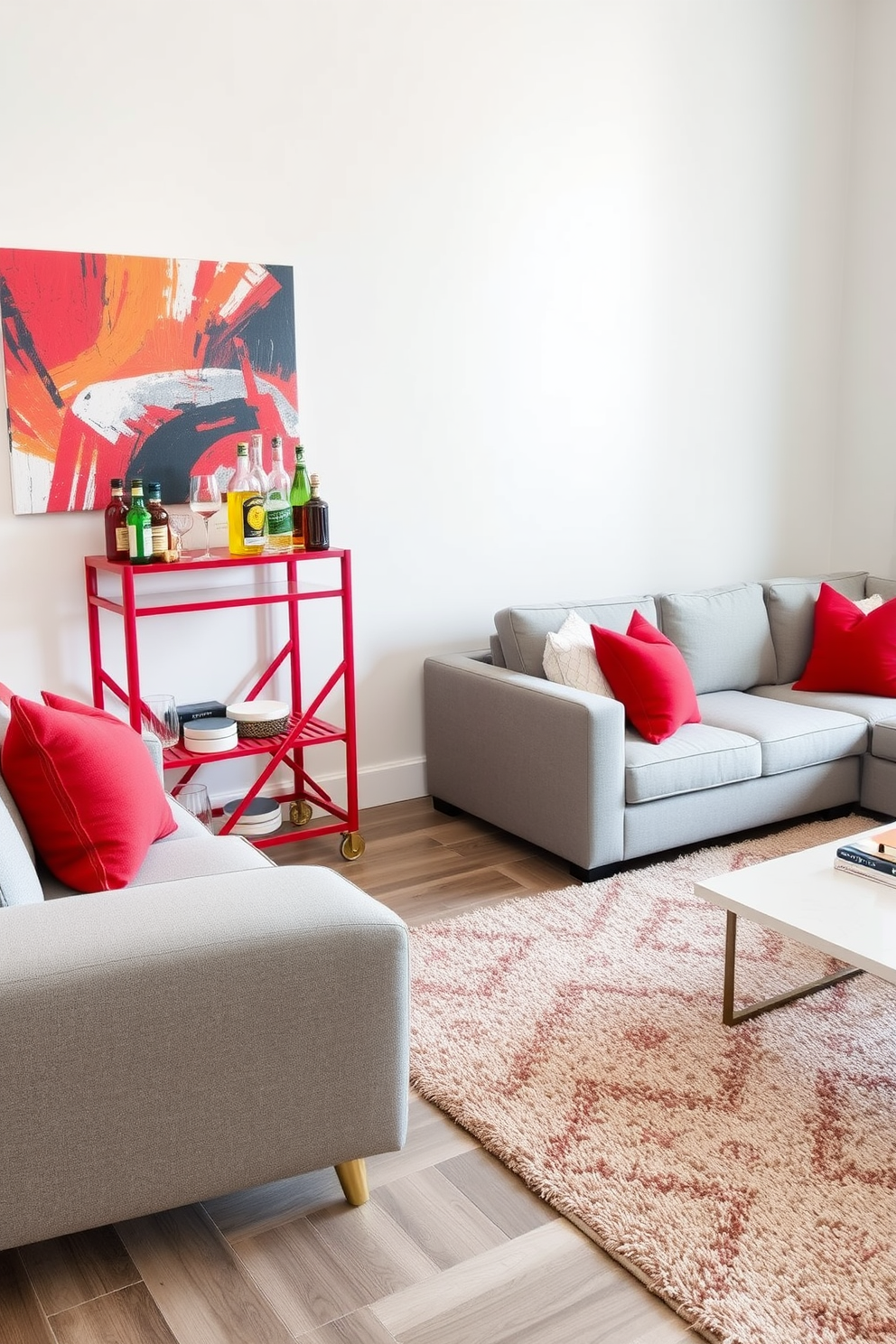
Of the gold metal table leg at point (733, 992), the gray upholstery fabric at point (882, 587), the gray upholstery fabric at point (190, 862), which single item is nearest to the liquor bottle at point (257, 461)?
the gray upholstery fabric at point (190, 862)

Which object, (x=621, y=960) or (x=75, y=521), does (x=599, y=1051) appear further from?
(x=75, y=521)

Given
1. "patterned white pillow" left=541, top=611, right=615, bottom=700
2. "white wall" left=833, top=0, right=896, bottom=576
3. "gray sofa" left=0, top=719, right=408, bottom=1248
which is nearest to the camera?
"gray sofa" left=0, top=719, right=408, bottom=1248

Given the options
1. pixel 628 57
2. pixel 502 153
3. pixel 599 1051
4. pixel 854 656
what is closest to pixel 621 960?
pixel 599 1051

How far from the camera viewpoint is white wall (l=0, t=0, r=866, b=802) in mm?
3438

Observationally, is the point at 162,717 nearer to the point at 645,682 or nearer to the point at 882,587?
the point at 645,682

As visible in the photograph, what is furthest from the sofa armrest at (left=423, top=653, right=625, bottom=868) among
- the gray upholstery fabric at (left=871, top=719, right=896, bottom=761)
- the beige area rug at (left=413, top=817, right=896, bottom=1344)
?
the gray upholstery fabric at (left=871, top=719, right=896, bottom=761)

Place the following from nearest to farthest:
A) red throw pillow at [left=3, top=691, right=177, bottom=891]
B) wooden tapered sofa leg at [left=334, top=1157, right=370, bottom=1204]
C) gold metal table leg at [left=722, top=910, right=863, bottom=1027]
→ wooden tapered sofa leg at [left=334, top=1157, right=370, bottom=1204] → red throw pillow at [left=3, top=691, right=177, bottom=891] → gold metal table leg at [left=722, top=910, right=863, bottom=1027]

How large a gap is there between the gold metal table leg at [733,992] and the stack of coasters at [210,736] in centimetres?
156

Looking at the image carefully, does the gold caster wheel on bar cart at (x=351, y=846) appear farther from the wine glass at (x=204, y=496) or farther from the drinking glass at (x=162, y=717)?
the wine glass at (x=204, y=496)

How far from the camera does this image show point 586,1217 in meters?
2.06

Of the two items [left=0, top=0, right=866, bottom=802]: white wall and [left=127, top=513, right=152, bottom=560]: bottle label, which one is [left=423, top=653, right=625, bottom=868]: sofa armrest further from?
[left=127, top=513, right=152, bottom=560]: bottle label

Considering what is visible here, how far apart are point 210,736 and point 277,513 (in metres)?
0.70

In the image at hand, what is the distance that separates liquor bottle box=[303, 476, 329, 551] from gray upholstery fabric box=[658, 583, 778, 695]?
4.54ft

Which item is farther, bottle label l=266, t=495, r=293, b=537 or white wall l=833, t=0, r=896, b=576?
white wall l=833, t=0, r=896, b=576
